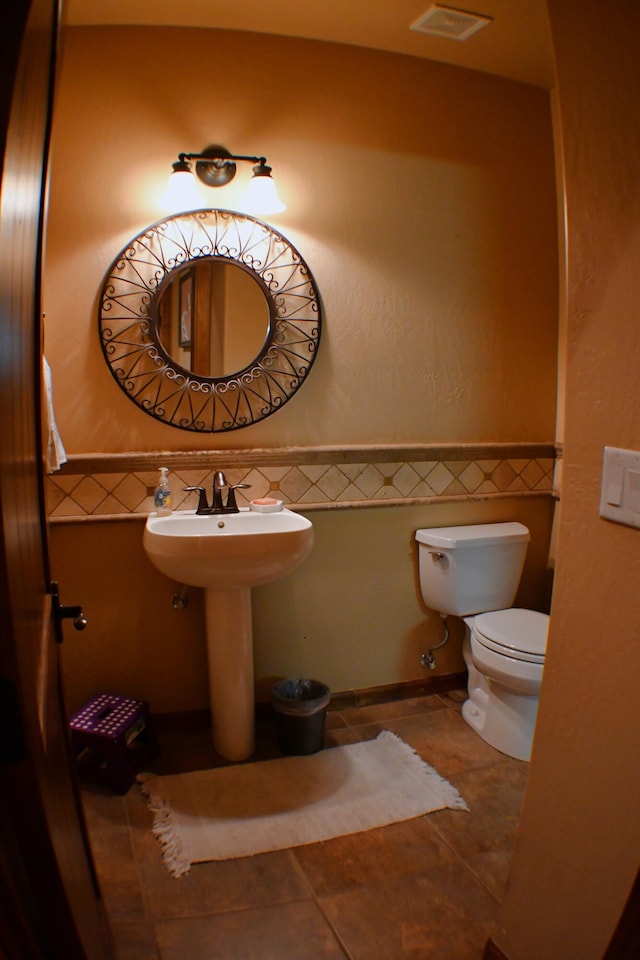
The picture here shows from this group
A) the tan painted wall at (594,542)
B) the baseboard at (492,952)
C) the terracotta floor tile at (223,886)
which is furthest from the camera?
the terracotta floor tile at (223,886)

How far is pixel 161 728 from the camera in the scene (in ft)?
7.93

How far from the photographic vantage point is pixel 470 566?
2.53m

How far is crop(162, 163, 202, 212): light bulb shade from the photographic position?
2.11 metres

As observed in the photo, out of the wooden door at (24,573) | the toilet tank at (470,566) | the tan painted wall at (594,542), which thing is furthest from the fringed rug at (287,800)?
the wooden door at (24,573)

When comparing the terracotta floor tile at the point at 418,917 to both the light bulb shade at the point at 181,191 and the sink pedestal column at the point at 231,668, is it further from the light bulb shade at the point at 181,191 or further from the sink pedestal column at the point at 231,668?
the light bulb shade at the point at 181,191

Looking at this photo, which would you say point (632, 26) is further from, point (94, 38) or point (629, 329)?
point (94, 38)

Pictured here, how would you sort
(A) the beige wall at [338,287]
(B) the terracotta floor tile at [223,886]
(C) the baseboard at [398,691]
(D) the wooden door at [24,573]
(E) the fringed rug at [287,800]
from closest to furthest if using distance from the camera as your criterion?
(D) the wooden door at [24,573] → (B) the terracotta floor tile at [223,886] → (E) the fringed rug at [287,800] → (A) the beige wall at [338,287] → (C) the baseboard at [398,691]

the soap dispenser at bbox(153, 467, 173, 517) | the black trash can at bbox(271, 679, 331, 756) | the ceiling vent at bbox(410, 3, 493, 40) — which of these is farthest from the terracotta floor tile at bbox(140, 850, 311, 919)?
the ceiling vent at bbox(410, 3, 493, 40)

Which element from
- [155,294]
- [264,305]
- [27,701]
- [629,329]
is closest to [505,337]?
[264,305]

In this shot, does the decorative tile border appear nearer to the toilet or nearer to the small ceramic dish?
the small ceramic dish

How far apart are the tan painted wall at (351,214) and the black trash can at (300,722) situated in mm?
974

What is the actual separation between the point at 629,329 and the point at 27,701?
1.03 meters

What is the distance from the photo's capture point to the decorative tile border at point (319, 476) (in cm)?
223

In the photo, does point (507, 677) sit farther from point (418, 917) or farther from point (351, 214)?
point (351, 214)
